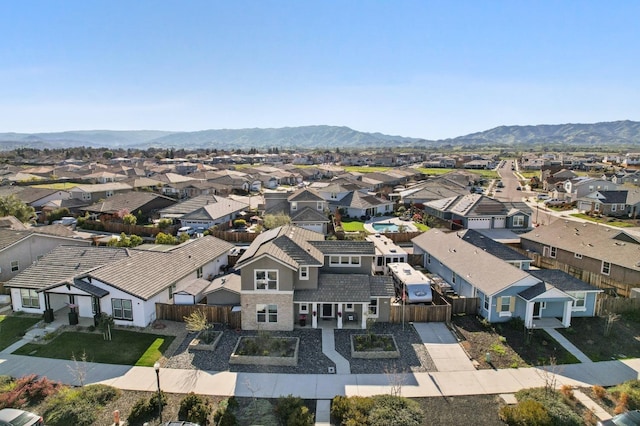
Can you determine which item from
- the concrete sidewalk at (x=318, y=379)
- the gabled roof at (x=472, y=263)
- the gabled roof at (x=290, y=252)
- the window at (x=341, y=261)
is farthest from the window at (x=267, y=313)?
the gabled roof at (x=472, y=263)

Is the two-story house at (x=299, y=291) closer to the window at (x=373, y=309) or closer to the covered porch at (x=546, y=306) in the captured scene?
the window at (x=373, y=309)

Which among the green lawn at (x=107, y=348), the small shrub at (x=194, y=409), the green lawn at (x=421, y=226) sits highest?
the small shrub at (x=194, y=409)

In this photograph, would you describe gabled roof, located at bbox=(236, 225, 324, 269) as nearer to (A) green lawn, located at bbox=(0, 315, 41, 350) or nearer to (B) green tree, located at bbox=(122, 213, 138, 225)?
(A) green lawn, located at bbox=(0, 315, 41, 350)

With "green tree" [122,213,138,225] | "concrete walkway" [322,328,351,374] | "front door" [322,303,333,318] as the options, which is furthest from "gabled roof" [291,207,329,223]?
"concrete walkway" [322,328,351,374]

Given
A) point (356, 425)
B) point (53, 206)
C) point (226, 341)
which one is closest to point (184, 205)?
point (53, 206)

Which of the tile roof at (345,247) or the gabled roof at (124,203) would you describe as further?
the gabled roof at (124,203)
